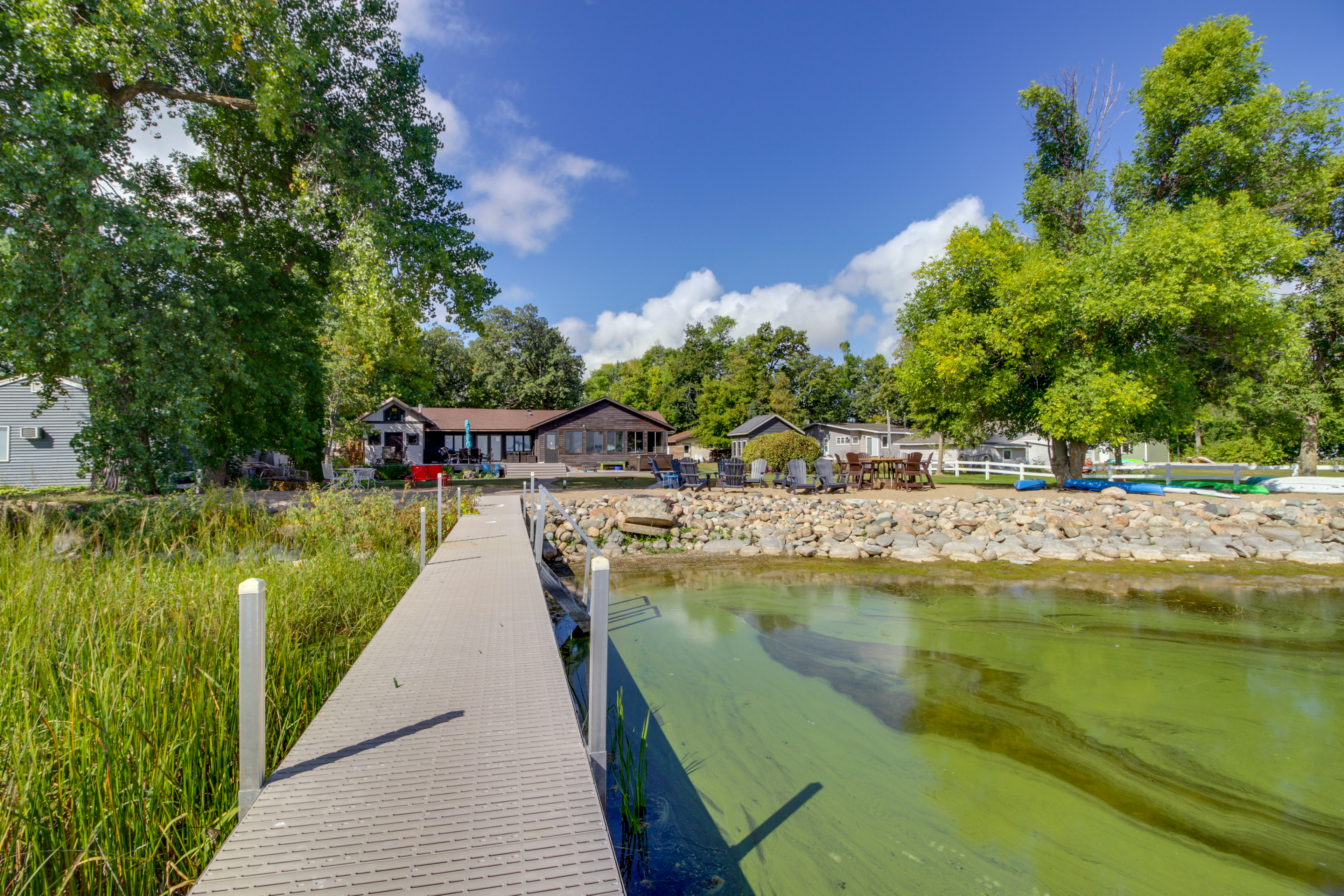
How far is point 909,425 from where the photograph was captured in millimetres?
52500

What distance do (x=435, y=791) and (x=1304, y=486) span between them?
2496 centimetres

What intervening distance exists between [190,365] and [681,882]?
10622mm

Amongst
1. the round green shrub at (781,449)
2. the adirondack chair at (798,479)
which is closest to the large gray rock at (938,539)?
the adirondack chair at (798,479)

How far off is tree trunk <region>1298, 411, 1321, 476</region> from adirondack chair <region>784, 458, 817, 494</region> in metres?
18.5

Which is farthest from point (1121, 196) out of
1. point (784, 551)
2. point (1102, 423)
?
point (784, 551)

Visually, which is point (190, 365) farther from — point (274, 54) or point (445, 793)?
point (445, 793)

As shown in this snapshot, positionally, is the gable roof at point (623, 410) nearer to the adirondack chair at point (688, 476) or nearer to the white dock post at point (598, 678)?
the adirondack chair at point (688, 476)

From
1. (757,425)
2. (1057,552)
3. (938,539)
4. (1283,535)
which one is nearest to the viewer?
(1057,552)

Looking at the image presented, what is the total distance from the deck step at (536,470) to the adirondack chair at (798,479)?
14775 millimetres

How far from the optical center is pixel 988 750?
4.36 m

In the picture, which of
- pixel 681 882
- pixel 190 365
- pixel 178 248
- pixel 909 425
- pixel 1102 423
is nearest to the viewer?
pixel 681 882

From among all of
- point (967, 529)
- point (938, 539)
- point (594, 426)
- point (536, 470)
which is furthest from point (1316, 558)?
point (594, 426)

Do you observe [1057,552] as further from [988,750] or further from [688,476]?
[688,476]

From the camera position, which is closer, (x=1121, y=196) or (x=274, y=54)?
(x=274, y=54)
